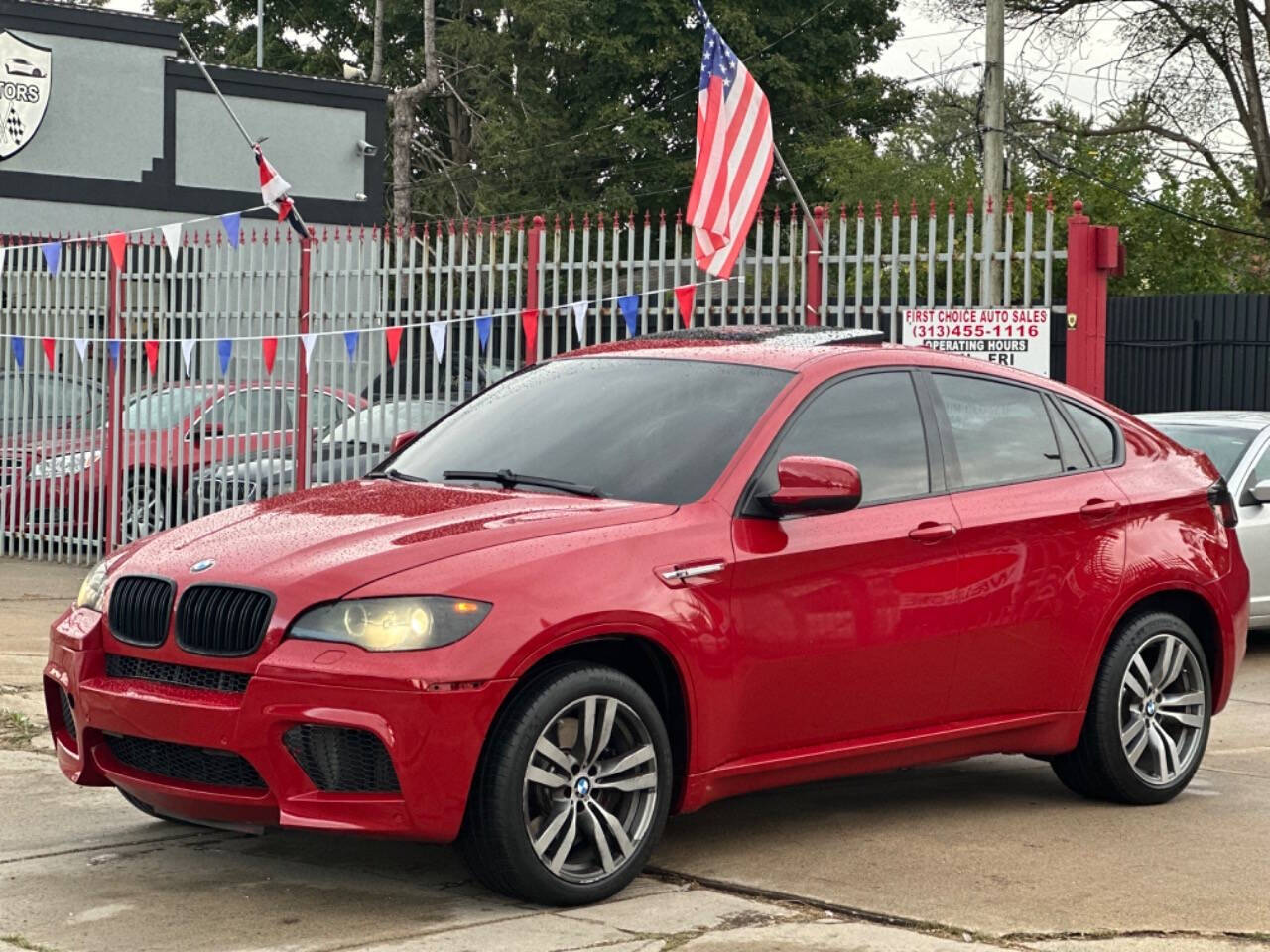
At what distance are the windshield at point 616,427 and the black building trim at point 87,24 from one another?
69.4 ft

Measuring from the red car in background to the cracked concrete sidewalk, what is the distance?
280 inches

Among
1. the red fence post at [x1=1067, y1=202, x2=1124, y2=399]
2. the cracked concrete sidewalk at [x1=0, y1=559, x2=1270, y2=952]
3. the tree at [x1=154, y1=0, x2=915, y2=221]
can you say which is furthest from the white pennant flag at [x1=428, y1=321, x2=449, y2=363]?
the tree at [x1=154, y1=0, x2=915, y2=221]

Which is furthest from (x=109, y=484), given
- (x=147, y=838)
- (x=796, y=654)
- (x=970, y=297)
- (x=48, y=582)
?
(x=796, y=654)

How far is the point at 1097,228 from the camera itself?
12164mm

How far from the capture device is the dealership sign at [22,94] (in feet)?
86.2

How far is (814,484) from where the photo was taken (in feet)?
19.7

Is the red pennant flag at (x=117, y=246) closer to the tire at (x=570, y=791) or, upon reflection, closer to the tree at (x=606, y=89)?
the tire at (x=570, y=791)

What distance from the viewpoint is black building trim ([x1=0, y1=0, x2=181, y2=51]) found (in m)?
26.2

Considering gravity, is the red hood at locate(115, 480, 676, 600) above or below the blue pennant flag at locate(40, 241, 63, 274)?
below

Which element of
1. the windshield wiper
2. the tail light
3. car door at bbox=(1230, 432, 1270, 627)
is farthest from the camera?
car door at bbox=(1230, 432, 1270, 627)

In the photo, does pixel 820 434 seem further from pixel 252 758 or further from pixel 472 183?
pixel 472 183

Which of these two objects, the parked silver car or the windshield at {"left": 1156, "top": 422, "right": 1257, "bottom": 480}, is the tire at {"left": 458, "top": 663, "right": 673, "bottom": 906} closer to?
the parked silver car

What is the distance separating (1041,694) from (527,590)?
2.29 m

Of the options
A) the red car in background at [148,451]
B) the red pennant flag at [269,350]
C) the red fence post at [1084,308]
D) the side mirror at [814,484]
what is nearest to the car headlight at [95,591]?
the side mirror at [814,484]
